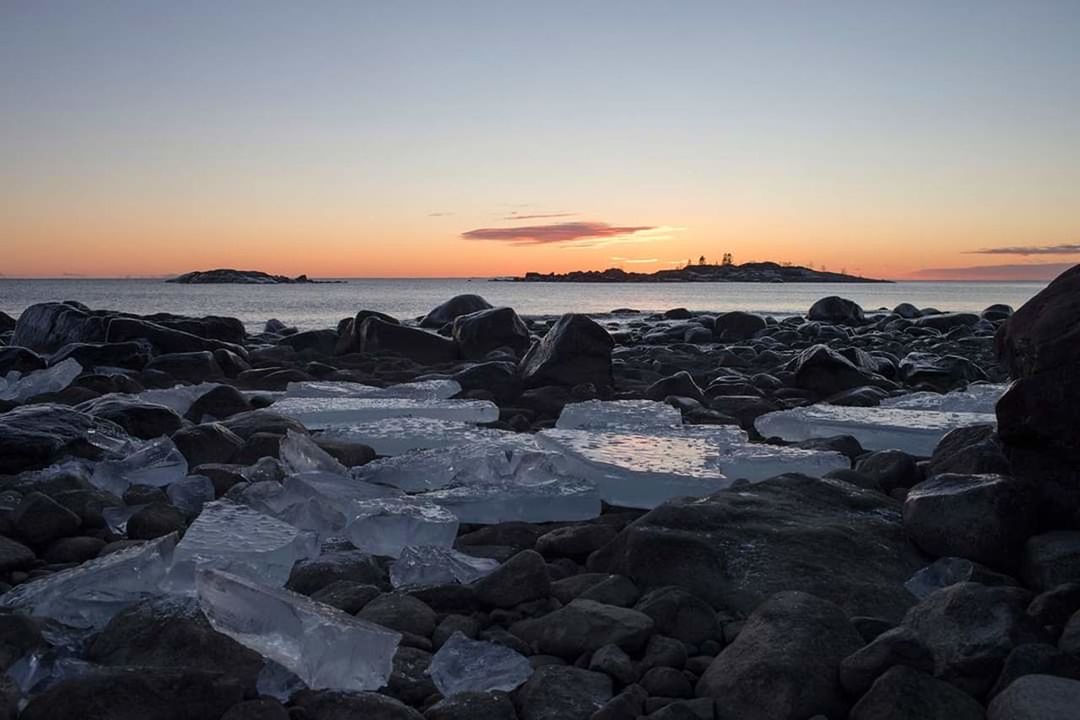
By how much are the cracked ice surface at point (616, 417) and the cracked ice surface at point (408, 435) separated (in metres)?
0.44

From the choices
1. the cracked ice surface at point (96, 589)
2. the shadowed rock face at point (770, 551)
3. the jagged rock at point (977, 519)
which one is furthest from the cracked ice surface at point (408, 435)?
the jagged rock at point (977, 519)

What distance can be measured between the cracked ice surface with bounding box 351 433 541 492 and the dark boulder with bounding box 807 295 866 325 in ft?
49.6

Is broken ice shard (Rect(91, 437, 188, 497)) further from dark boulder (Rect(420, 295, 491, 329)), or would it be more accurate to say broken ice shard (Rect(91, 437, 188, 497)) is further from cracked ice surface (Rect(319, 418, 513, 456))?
dark boulder (Rect(420, 295, 491, 329))

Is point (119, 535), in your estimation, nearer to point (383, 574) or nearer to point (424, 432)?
→ point (383, 574)

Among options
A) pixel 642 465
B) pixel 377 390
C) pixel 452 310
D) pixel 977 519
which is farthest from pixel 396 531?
pixel 452 310

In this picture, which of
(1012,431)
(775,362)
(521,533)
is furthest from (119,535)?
(775,362)

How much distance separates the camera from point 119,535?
2.89 meters

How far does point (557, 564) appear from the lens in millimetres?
2695

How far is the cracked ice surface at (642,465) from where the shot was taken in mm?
3338

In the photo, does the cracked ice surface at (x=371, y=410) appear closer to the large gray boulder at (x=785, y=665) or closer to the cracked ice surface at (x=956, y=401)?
the cracked ice surface at (x=956, y=401)

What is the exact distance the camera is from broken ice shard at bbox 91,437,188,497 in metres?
3.38

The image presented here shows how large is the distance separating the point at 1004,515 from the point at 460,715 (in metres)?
1.63

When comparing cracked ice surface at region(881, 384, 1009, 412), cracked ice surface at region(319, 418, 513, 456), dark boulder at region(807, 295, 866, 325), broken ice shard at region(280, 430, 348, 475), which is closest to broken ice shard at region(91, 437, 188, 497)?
broken ice shard at region(280, 430, 348, 475)

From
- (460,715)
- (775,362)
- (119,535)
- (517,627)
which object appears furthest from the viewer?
(775,362)
